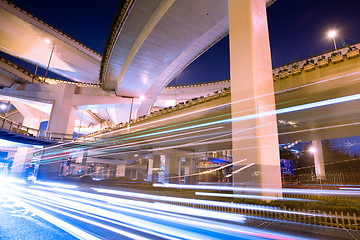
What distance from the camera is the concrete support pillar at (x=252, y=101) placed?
9.65 metres

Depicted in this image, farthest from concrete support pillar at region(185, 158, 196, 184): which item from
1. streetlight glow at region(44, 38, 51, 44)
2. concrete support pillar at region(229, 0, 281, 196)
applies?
streetlight glow at region(44, 38, 51, 44)

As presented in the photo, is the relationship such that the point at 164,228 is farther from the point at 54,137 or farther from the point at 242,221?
the point at 54,137

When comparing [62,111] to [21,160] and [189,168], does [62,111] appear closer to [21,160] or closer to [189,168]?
[21,160]

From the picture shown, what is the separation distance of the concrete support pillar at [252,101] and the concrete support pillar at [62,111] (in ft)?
96.4

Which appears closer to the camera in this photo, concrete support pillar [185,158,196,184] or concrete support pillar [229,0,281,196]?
concrete support pillar [229,0,281,196]

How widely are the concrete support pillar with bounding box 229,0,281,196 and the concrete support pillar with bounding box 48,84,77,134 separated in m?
29.4

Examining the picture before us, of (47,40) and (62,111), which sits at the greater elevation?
(47,40)

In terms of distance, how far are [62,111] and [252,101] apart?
31.2 meters

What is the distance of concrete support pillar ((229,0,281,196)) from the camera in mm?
9648

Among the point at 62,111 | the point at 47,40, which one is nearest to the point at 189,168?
the point at 62,111

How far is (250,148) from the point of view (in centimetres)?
981

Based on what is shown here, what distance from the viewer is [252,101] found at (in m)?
10.1

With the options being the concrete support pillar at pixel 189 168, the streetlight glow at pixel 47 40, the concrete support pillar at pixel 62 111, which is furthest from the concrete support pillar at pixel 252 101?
the streetlight glow at pixel 47 40

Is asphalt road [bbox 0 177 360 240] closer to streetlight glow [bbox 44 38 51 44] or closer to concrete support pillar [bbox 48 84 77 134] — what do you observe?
concrete support pillar [bbox 48 84 77 134]
